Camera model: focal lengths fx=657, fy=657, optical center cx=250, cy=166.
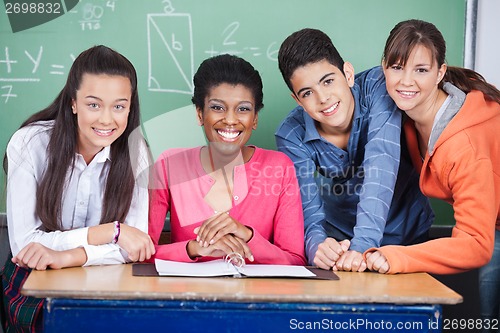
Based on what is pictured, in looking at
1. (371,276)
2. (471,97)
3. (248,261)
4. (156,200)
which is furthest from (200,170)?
(471,97)

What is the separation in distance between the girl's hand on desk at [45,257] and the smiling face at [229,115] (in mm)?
605

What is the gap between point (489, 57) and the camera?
262 cm

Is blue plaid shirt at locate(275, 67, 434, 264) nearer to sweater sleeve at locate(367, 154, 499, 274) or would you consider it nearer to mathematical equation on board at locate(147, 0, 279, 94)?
sweater sleeve at locate(367, 154, 499, 274)

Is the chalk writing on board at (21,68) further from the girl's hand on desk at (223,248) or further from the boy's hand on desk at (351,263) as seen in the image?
the boy's hand on desk at (351,263)

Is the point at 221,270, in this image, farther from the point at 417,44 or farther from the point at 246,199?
the point at 417,44

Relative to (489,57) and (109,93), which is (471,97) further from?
(109,93)

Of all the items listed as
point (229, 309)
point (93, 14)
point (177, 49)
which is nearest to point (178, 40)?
point (177, 49)

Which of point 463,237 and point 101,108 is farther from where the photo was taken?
point 101,108

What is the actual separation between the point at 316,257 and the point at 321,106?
51 cm

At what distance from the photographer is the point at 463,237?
1818mm

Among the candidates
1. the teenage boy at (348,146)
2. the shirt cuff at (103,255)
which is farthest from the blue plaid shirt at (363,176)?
the shirt cuff at (103,255)

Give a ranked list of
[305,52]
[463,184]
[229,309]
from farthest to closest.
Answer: [305,52] → [463,184] → [229,309]

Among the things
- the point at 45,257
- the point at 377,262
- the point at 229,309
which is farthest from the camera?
the point at 377,262

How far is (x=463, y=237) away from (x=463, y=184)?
155 millimetres
